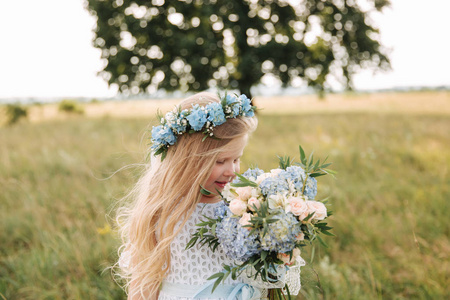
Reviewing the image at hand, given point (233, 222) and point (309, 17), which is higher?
point (309, 17)

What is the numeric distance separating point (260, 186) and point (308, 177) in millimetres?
208

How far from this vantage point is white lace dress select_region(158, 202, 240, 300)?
2.01 metres

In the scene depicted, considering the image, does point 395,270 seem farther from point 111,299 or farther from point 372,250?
point 111,299

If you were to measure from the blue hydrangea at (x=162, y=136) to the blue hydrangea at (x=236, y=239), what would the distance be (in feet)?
1.74

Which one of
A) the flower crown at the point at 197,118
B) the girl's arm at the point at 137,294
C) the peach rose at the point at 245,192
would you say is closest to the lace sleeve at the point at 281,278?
the peach rose at the point at 245,192

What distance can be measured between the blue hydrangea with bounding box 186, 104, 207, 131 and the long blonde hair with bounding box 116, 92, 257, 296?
0.33ft

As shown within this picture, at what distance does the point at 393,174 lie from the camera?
19.8 ft

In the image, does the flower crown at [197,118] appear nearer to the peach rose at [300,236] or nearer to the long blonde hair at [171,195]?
the long blonde hair at [171,195]

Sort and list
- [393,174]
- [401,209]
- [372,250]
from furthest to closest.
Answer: [393,174] < [401,209] < [372,250]

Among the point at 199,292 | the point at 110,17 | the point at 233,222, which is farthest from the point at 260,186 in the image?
the point at 110,17

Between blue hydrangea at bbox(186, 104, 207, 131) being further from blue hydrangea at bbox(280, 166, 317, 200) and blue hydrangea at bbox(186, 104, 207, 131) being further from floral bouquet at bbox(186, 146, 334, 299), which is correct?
blue hydrangea at bbox(280, 166, 317, 200)

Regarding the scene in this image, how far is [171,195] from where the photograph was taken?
6.58 ft

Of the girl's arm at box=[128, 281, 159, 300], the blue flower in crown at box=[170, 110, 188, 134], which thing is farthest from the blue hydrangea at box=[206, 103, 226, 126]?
the girl's arm at box=[128, 281, 159, 300]

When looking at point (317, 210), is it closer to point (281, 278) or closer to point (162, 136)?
point (281, 278)
